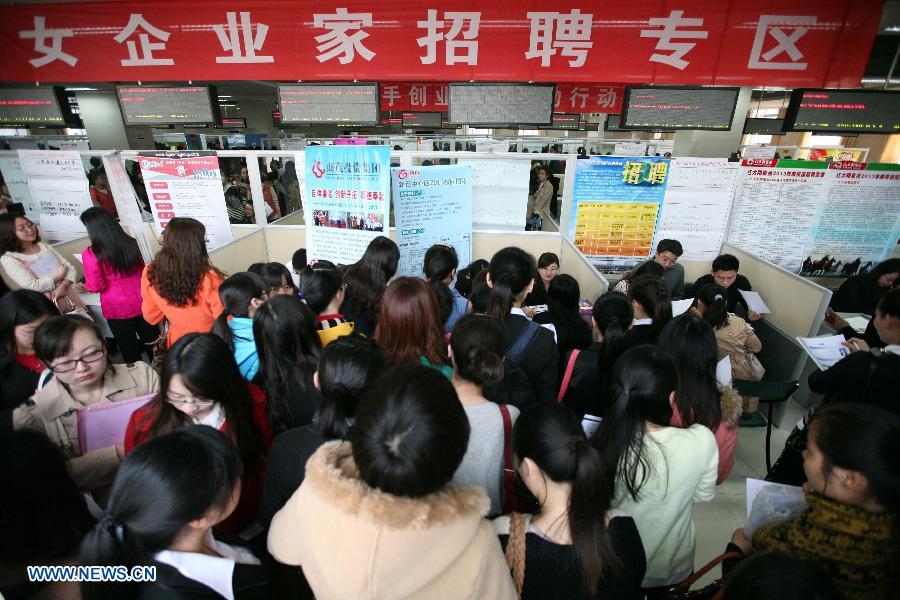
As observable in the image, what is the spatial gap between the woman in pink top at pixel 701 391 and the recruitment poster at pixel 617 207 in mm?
2293

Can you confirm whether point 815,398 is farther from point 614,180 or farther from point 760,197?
point 614,180

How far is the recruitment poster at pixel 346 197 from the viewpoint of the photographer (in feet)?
10.8

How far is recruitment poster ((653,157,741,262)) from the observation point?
3.67m

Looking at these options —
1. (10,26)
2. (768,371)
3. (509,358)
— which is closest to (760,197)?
(768,371)

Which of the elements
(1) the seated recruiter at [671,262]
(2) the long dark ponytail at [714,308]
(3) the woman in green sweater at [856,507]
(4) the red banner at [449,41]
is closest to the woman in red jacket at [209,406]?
(3) the woman in green sweater at [856,507]

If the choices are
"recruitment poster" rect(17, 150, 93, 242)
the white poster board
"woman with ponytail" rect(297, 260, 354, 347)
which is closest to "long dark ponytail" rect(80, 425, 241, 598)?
"woman with ponytail" rect(297, 260, 354, 347)

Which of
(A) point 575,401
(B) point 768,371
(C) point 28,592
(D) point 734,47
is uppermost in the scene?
(D) point 734,47

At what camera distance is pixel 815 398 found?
3.32 meters

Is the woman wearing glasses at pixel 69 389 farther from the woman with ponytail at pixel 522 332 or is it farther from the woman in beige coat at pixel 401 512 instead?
the woman with ponytail at pixel 522 332

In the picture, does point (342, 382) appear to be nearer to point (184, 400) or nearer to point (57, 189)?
point (184, 400)

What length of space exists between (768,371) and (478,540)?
3.37 m

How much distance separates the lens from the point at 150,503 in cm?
85

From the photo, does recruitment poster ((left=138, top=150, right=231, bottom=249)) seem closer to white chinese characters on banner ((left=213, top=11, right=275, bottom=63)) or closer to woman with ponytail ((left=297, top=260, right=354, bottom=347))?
white chinese characters on banner ((left=213, top=11, right=275, bottom=63))

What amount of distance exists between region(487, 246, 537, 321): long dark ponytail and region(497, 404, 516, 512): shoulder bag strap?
72 cm
